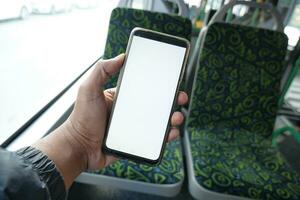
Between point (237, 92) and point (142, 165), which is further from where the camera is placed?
point (237, 92)

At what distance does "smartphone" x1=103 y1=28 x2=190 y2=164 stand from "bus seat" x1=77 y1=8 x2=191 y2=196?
0.80 feet

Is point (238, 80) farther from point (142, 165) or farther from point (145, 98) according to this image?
point (145, 98)

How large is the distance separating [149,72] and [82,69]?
1147 millimetres

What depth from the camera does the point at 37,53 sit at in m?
1.45

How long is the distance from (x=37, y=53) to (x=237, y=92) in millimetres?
1060

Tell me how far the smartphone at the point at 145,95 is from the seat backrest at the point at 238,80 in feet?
2.12

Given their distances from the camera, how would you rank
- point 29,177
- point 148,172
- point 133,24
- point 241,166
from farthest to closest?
1. point 133,24
2. point 241,166
3. point 148,172
4. point 29,177

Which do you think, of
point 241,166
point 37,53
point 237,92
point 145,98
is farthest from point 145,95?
point 37,53

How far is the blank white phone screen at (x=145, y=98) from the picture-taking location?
0.74 meters

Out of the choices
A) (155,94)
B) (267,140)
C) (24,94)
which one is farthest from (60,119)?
(267,140)

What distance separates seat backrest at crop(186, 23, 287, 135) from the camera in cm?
136

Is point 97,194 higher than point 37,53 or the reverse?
the reverse

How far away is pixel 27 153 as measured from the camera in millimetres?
600

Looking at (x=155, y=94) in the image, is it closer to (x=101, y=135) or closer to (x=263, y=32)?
(x=101, y=135)
